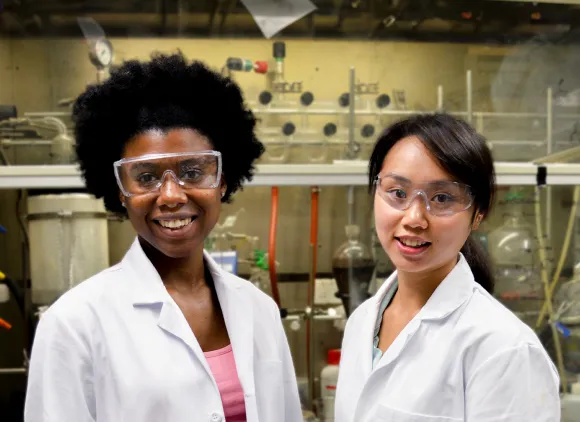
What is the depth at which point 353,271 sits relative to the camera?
2.26 metres

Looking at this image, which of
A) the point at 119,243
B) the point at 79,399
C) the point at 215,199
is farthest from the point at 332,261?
the point at 79,399

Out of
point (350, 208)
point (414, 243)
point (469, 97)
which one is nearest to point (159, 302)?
point (414, 243)

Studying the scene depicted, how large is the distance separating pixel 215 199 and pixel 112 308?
0.27 metres

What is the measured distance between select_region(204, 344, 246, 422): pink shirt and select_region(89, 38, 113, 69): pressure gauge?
5.77 feet

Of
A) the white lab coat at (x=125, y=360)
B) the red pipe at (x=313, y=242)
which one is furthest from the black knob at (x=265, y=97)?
the white lab coat at (x=125, y=360)

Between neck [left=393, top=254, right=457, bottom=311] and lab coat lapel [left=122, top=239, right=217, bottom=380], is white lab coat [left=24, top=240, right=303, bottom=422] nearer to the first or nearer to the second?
lab coat lapel [left=122, top=239, right=217, bottom=380]

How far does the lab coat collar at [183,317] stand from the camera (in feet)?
3.28

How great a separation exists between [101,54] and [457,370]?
2.07m

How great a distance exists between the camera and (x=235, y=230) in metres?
2.38

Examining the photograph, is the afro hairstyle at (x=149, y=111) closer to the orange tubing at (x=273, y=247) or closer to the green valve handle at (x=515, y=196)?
the orange tubing at (x=273, y=247)

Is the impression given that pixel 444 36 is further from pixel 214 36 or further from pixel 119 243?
pixel 119 243

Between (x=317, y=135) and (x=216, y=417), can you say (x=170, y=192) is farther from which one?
(x=317, y=135)

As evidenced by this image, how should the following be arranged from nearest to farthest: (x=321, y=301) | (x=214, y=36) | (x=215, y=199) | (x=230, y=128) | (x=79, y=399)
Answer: (x=79, y=399), (x=215, y=199), (x=230, y=128), (x=321, y=301), (x=214, y=36)

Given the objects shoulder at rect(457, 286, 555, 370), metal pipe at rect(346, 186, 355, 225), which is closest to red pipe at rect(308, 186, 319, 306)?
metal pipe at rect(346, 186, 355, 225)
